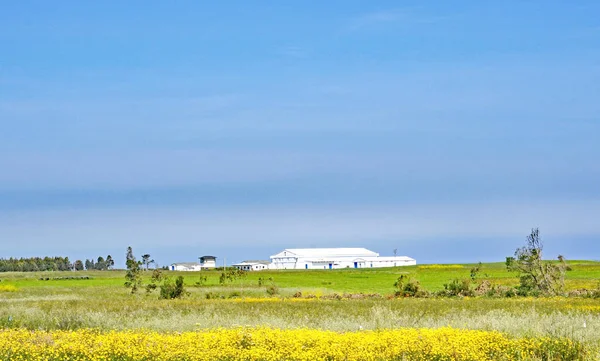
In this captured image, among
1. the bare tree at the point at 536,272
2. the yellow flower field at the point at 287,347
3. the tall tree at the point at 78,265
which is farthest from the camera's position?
the tall tree at the point at 78,265

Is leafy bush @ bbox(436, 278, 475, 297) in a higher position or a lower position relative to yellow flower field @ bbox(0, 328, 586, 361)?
higher

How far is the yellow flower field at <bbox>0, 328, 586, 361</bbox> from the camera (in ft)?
60.6

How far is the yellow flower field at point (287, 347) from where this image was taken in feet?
60.6

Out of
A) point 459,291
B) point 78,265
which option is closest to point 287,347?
point 459,291

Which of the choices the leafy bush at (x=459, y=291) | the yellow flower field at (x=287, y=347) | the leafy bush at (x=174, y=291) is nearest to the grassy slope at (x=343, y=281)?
the leafy bush at (x=459, y=291)

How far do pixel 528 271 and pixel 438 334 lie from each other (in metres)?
33.1

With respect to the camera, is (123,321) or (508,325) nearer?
(508,325)

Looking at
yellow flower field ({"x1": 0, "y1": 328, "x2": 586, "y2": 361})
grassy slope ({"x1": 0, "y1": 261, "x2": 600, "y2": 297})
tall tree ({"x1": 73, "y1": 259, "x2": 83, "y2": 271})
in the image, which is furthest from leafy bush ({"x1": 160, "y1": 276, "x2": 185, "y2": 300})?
tall tree ({"x1": 73, "y1": 259, "x2": 83, "y2": 271})

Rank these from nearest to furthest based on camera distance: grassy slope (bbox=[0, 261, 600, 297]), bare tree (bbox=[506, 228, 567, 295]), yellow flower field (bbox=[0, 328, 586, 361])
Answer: yellow flower field (bbox=[0, 328, 586, 361]), bare tree (bbox=[506, 228, 567, 295]), grassy slope (bbox=[0, 261, 600, 297])

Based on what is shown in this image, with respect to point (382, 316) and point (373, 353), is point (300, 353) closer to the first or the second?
point (373, 353)

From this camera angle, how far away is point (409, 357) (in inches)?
734

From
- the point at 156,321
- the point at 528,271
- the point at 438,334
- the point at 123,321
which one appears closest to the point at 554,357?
the point at 438,334

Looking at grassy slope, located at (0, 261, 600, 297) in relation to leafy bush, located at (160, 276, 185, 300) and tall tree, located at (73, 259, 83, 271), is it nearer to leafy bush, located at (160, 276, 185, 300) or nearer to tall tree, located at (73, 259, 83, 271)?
leafy bush, located at (160, 276, 185, 300)

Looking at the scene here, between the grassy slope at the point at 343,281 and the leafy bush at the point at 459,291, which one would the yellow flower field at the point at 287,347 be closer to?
the leafy bush at the point at 459,291
